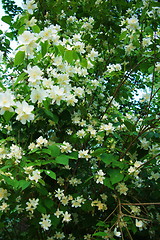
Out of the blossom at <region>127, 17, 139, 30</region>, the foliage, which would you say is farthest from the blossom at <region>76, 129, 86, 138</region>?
the blossom at <region>127, 17, 139, 30</region>

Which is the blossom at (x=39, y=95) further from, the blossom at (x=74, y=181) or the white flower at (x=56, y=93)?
the blossom at (x=74, y=181)

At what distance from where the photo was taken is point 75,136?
2047 millimetres

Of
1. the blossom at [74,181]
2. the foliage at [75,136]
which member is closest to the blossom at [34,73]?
the foliage at [75,136]

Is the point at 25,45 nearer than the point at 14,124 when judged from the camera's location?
Yes

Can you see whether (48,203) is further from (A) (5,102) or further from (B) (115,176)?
(A) (5,102)

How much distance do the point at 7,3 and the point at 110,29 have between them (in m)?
2.98

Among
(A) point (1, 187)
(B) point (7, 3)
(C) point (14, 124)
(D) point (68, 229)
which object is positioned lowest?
(D) point (68, 229)

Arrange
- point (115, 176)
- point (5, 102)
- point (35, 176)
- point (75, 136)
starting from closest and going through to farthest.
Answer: point (5, 102), point (35, 176), point (115, 176), point (75, 136)

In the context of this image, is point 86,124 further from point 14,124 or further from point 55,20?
point 55,20

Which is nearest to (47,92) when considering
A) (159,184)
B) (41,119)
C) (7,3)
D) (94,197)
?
(41,119)

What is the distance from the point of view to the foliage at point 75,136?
1.70 meters

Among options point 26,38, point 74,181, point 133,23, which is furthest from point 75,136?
point 133,23

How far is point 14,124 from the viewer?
2029mm

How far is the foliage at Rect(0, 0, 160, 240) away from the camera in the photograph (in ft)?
5.56
